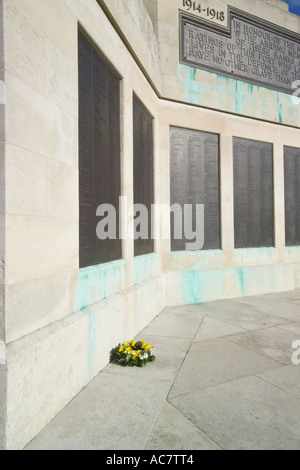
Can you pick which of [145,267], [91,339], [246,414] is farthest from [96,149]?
[246,414]

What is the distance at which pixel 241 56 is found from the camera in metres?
9.11

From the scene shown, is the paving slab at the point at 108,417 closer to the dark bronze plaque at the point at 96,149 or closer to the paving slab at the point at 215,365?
the paving slab at the point at 215,365

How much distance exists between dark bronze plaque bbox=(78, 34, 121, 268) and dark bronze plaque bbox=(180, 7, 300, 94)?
13.8ft

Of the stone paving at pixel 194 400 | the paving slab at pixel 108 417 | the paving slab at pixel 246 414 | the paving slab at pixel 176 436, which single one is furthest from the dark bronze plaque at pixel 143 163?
the paving slab at pixel 176 436

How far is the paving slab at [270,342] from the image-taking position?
183 inches

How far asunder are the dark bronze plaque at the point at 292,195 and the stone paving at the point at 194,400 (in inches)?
200

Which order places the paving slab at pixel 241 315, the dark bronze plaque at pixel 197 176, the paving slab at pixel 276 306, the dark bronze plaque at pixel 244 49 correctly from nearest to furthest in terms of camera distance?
the paving slab at pixel 241 315 → the paving slab at pixel 276 306 → the dark bronze plaque at pixel 197 176 → the dark bronze plaque at pixel 244 49

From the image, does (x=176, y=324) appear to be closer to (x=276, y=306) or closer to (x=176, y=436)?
(x=276, y=306)

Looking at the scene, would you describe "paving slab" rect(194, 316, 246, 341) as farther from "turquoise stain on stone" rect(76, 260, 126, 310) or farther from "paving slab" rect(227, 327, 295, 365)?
"turquoise stain on stone" rect(76, 260, 126, 310)

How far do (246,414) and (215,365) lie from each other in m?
1.21

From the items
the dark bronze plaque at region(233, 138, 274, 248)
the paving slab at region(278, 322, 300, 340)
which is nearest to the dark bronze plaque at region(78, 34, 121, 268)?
the paving slab at region(278, 322, 300, 340)
